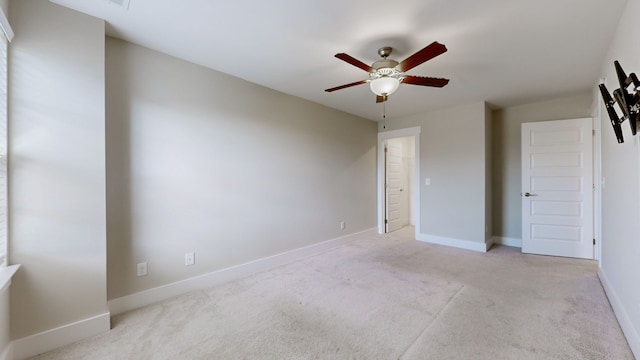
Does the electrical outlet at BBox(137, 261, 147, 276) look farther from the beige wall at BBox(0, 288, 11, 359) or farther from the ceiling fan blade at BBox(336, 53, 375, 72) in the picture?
the ceiling fan blade at BBox(336, 53, 375, 72)

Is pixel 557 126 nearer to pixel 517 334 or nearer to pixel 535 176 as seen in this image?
pixel 535 176

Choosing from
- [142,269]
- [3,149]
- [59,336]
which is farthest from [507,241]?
[3,149]

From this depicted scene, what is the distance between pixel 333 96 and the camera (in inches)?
146

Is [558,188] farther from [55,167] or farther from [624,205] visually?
[55,167]

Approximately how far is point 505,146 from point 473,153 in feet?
2.57

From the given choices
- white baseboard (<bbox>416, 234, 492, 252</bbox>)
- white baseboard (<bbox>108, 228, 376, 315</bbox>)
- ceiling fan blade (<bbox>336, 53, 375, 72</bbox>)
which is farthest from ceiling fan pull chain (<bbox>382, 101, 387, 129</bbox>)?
white baseboard (<bbox>108, 228, 376, 315</bbox>)

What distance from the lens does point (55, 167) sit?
182cm

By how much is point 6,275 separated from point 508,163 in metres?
5.87

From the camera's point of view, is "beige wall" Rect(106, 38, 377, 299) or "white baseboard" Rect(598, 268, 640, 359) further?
"beige wall" Rect(106, 38, 377, 299)

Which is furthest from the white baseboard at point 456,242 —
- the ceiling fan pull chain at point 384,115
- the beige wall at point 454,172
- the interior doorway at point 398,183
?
the ceiling fan pull chain at point 384,115

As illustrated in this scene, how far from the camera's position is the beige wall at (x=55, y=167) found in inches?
67.2

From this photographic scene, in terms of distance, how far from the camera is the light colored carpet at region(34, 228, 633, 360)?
1733mm

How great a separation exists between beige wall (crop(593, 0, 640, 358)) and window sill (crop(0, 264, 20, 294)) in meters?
3.72

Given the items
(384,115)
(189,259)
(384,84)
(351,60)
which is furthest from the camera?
(384,115)
